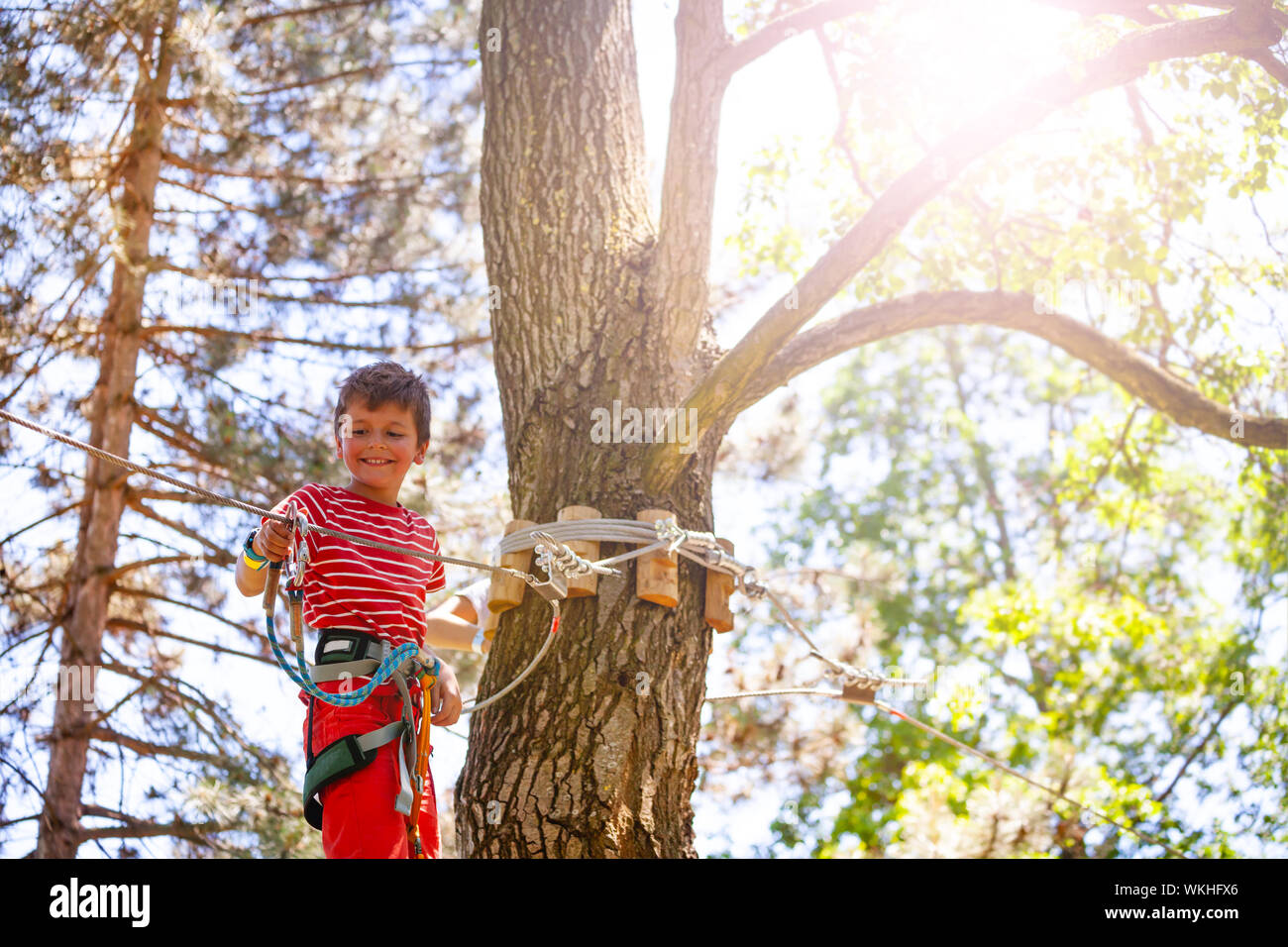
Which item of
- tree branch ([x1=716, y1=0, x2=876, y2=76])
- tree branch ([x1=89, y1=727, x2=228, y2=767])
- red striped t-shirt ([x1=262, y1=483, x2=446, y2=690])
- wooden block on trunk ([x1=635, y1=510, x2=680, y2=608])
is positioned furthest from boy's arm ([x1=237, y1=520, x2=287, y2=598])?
tree branch ([x1=89, y1=727, x2=228, y2=767])

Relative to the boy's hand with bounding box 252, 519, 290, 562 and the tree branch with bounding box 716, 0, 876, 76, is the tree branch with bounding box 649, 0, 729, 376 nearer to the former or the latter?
the tree branch with bounding box 716, 0, 876, 76

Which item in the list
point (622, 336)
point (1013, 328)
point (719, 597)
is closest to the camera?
point (719, 597)

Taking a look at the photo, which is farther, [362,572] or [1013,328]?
[1013,328]

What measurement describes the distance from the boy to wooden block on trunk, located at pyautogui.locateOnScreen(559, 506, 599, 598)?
14.7 inches

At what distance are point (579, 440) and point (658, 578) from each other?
0.50 m

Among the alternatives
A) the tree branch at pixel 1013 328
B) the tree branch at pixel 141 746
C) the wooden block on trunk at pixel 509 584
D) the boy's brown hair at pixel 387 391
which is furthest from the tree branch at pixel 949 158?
the tree branch at pixel 141 746

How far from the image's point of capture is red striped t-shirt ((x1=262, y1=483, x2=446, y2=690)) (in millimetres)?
2441

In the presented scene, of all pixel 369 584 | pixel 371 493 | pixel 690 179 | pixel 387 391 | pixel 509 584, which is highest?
pixel 690 179

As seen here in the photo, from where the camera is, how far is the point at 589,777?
2736 millimetres

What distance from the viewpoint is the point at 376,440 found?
8.32 feet

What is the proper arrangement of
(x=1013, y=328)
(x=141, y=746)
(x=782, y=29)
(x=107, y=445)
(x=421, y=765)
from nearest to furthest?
(x=421, y=765) → (x=782, y=29) → (x=1013, y=328) → (x=141, y=746) → (x=107, y=445)

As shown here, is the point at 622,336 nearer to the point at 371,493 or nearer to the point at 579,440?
the point at 579,440

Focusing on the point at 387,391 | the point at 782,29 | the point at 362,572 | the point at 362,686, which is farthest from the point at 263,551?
the point at 782,29
